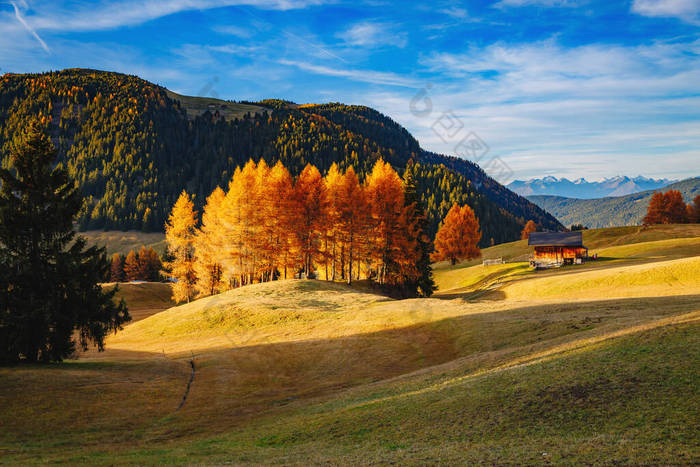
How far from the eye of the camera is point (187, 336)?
39.7 meters

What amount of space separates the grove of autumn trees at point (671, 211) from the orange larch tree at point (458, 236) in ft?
211

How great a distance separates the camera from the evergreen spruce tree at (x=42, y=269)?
23641 mm

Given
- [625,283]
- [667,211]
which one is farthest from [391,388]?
[667,211]

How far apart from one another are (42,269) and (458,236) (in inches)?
3213

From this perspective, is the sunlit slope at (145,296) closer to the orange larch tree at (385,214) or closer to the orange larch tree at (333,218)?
the orange larch tree at (333,218)

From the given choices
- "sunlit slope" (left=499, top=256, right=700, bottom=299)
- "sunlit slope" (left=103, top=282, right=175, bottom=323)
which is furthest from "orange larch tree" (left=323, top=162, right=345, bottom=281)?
"sunlit slope" (left=103, top=282, right=175, bottom=323)

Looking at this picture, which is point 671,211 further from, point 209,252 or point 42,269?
point 42,269

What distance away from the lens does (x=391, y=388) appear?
19094 millimetres

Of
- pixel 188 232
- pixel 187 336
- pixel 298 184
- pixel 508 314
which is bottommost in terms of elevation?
pixel 187 336

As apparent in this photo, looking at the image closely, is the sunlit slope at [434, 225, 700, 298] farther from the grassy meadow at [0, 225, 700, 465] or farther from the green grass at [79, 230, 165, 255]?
the green grass at [79, 230, 165, 255]

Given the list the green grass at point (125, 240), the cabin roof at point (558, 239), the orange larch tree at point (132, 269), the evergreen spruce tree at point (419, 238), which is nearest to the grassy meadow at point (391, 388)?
the evergreen spruce tree at point (419, 238)

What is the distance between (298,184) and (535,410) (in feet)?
149

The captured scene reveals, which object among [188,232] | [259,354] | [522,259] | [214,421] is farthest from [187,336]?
[522,259]

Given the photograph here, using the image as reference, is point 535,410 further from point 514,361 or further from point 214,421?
point 214,421
